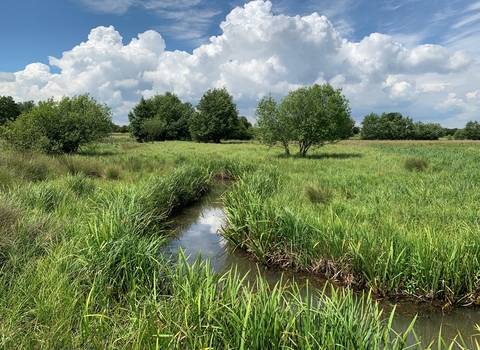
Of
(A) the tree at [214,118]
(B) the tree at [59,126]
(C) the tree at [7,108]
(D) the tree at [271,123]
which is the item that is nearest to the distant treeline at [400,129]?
(A) the tree at [214,118]

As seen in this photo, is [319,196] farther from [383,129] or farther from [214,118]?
[383,129]

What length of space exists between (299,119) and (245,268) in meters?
21.0

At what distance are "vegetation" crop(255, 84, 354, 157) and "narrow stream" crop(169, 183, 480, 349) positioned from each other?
567 inches

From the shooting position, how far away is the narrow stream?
424cm

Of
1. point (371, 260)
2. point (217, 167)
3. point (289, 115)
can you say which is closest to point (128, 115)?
point (289, 115)

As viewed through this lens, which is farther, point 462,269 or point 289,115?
point 289,115

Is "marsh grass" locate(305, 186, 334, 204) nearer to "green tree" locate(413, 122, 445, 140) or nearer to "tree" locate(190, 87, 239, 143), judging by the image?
"tree" locate(190, 87, 239, 143)

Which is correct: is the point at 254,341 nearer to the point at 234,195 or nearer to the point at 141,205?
the point at 141,205

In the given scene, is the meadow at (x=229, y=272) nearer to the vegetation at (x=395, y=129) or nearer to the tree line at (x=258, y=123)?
the tree line at (x=258, y=123)

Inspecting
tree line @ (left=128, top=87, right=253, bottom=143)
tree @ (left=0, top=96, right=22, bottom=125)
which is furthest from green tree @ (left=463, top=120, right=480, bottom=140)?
tree @ (left=0, top=96, right=22, bottom=125)

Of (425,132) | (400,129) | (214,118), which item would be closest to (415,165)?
(214,118)

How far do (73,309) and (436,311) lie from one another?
520 centimetres

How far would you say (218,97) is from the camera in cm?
5656

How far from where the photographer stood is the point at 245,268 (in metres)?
6.45
